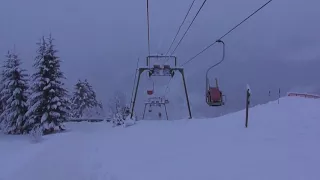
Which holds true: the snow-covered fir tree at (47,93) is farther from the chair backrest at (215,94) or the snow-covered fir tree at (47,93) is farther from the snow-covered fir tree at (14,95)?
the chair backrest at (215,94)

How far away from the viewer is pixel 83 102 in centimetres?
6438

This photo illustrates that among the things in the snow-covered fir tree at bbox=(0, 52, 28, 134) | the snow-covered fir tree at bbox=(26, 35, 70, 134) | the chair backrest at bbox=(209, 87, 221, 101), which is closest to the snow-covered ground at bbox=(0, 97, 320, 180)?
the chair backrest at bbox=(209, 87, 221, 101)

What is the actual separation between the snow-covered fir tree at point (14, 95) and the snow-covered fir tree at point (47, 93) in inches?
75.1

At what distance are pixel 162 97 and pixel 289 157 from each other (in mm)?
27747

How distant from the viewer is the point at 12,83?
35.1 m

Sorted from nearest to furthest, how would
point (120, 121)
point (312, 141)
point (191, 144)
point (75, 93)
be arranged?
point (312, 141) < point (191, 144) < point (120, 121) < point (75, 93)

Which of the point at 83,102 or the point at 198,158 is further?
the point at 83,102

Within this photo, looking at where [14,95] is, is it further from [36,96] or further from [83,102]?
[83,102]

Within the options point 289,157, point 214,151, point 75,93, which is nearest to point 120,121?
point 214,151

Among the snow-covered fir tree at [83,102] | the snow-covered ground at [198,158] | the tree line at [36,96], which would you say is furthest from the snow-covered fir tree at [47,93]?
the snow-covered fir tree at [83,102]

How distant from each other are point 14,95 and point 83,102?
29088 mm

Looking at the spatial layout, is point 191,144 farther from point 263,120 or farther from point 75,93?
point 75,93

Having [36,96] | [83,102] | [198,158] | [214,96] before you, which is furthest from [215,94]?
[83,102]

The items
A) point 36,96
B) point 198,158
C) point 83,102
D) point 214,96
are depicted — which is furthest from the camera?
point 83,102
